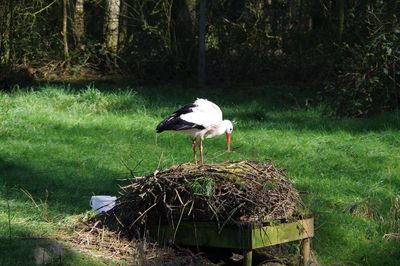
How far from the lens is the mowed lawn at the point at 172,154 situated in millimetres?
8352

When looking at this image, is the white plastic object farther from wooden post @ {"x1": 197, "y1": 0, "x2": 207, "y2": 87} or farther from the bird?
wooden post @ {"x1": 197, "y1": 0, "x2": 207, "y2": 87}

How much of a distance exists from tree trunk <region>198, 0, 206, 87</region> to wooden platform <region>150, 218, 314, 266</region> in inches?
394

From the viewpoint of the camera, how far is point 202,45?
17.2 m

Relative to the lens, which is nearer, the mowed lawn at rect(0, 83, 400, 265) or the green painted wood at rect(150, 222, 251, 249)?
the green painted wood at rect(150, 222, 251, 249)

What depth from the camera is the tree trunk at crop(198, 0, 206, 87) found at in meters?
17.1

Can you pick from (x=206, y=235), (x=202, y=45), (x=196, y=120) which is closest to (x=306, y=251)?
(x=206, y=235)

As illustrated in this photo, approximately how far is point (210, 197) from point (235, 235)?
0.41m

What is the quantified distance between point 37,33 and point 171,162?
8934mm

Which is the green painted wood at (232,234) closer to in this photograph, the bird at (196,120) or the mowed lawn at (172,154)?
the mowed lawn at (172,154)

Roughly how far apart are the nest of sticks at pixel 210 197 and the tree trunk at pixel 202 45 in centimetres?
982

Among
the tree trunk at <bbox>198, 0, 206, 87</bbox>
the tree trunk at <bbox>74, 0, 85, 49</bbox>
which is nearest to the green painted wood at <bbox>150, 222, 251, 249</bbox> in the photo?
the tree trunk at <bbox>198, 0, 206, 87</bbox>

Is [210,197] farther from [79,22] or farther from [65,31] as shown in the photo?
[79,22]

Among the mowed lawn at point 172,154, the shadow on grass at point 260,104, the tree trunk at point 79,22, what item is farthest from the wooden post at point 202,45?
the tree trunk at point 79,22

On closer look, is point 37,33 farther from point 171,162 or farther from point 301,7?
point 171,162
